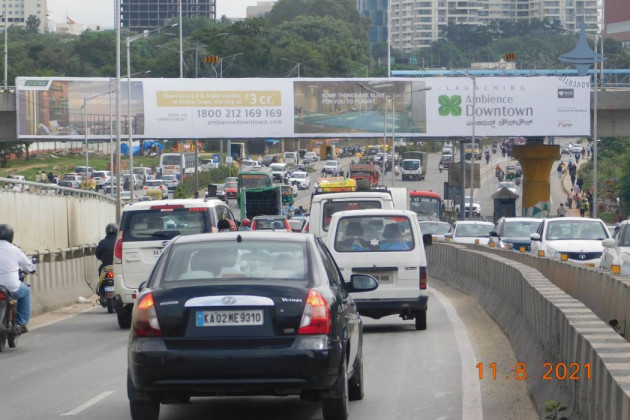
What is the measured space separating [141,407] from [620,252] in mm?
14673

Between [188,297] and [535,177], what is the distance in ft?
212

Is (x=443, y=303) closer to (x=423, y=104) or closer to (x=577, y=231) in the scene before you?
(x=577, y=231)

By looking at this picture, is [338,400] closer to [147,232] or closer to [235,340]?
[235,340]

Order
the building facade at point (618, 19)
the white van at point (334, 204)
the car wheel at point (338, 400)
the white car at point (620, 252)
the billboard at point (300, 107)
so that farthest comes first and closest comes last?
1. the building facade at point (618, 19)
2. the billboard at point (300, 107)
3. the white van at point (334, 204)
4. the white car at point (620, 252)
5. the car wheel at point (338, 400)

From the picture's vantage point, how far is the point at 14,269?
54.1 ft

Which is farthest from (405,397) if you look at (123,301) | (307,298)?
(123,301)

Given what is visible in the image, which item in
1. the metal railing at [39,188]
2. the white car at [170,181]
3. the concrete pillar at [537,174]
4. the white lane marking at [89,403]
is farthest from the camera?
the white car at [170,181]

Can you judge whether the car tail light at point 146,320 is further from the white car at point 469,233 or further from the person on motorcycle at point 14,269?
the white car at point 469,233

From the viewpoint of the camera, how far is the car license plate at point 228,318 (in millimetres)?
9641

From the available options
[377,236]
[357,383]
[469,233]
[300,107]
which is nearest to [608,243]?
[377,236]

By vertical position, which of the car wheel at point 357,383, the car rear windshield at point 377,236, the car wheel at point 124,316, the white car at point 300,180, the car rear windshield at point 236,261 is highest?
the car rear windshield at point 236,261

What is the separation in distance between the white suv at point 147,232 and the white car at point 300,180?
89529mm

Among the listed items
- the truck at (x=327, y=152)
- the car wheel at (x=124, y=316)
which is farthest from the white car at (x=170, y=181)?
the car wheel at (x=124, y=316)
